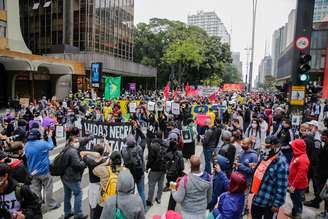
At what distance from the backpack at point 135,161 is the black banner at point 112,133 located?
63 centimetres

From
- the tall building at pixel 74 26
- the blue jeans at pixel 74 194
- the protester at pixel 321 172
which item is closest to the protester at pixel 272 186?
the protester at pixel 321 172

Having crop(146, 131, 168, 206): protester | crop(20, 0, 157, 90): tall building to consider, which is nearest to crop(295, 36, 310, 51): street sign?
crop(146, 131, 168, 206): protester

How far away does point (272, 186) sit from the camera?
4164mm

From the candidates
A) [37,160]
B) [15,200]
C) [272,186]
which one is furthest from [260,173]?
[37,160]

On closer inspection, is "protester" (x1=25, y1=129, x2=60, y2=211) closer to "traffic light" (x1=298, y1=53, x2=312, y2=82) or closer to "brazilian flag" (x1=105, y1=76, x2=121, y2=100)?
"traffic light" (x1=298, y1=53, x2=312, y2=82)

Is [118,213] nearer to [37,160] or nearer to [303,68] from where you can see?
[37,160]

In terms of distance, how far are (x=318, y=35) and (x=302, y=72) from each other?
69.2m

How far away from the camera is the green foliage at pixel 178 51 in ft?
155

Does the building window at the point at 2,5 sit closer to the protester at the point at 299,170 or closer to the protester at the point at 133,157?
the protester at the point at 133,157

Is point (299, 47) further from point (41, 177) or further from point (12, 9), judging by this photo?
point (12, 9)

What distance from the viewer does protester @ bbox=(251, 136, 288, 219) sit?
4062mm

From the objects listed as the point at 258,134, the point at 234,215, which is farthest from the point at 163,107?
the point at 234,215

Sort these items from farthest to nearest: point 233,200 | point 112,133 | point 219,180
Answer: point 112,133 → point 219,180 → point 233,200

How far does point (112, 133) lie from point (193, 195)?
300cm
